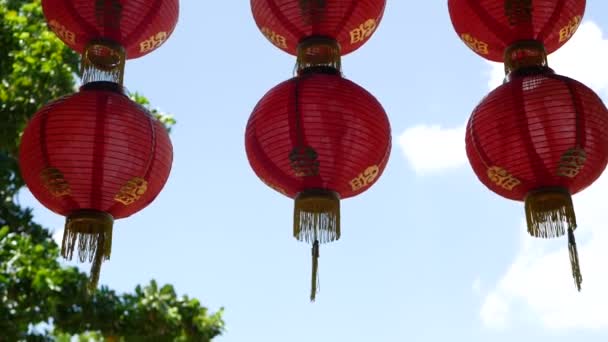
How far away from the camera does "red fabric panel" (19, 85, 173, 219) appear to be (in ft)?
9.76

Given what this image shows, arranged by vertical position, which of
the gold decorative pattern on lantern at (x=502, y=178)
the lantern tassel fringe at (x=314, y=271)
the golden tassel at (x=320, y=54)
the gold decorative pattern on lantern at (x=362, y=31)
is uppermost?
the gold decorative pattern on lantern at (x=362, y=31)

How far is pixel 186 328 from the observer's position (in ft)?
21.5

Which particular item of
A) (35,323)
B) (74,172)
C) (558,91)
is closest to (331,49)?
(558,91)

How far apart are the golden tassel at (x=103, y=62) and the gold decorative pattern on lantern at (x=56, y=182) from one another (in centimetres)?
52

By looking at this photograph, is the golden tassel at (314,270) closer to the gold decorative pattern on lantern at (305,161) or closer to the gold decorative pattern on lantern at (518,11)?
the gold decorative pattern on lantern at (305,161)

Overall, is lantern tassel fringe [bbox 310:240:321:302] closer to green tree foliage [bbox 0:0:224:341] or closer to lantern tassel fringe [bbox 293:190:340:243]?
lantern tassel fringe [bbox 293:190:340:243]

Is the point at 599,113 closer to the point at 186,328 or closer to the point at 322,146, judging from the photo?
the point at 322,146

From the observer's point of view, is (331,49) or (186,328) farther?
(186,328)

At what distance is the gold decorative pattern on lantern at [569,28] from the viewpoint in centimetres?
326

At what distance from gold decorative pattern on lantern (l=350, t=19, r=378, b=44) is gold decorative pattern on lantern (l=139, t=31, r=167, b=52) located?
85cm

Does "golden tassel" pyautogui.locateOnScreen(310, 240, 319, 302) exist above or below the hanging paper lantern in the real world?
below

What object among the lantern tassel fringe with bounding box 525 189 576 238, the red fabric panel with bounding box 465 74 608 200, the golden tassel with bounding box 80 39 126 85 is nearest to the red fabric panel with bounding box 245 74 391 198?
the red fabric panel with bounding box 465 74 608 200

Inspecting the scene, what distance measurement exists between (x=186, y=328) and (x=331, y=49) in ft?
13.1

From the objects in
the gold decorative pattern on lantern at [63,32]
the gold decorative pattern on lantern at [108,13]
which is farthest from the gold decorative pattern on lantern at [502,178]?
the gold decorative pattern on lantern at [63,32]
